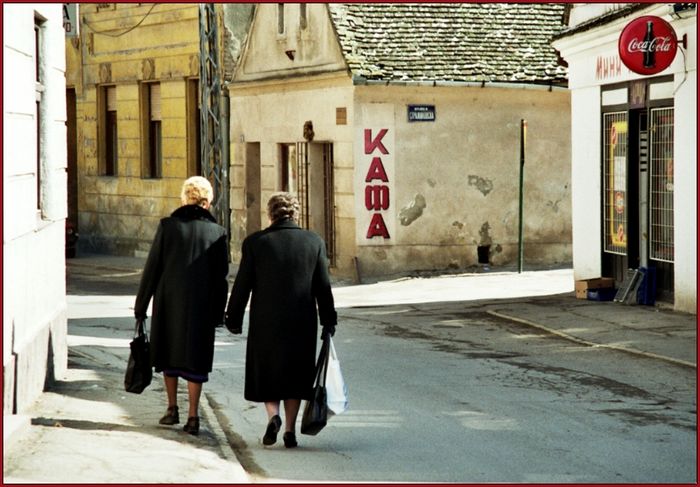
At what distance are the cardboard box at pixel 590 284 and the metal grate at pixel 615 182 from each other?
0.47 metres

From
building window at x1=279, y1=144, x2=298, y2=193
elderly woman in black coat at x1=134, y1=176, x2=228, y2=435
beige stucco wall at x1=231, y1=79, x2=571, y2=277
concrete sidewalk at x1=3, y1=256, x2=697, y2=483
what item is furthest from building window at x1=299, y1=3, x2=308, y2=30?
elderly woman in black coat at x1=134, y1=176, x2=228, y2=435

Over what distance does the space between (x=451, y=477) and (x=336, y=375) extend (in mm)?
1513

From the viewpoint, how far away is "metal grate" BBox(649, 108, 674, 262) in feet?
65.0

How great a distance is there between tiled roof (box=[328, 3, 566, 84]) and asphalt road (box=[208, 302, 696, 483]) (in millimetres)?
10839

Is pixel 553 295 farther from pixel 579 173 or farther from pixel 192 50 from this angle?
pixel 192 50

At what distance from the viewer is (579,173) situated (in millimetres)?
23250

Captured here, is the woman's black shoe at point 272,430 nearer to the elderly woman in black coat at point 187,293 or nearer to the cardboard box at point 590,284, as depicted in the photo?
the elderly woman in black coat at point 187,293

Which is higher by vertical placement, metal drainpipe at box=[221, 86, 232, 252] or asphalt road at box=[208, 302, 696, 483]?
metal drainpipe at box=[221, 86, 232, 252]

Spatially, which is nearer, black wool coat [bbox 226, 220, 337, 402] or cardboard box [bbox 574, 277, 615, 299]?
black wool coat [bbox 226, 220, 337, 402]

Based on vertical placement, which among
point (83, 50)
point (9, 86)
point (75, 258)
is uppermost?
point (83, 50)

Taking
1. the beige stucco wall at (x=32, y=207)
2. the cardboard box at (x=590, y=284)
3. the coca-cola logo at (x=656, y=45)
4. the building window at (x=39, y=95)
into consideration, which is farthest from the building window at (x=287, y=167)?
the building window at (x=39, y=95)

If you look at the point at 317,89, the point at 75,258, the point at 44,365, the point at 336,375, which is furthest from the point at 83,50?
the point at 336,375

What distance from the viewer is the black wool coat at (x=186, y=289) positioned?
35.2ft

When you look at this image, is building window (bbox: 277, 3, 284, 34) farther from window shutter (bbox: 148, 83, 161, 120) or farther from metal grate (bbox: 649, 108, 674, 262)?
metal grate (bbox: 649, 108, 674, 262)
